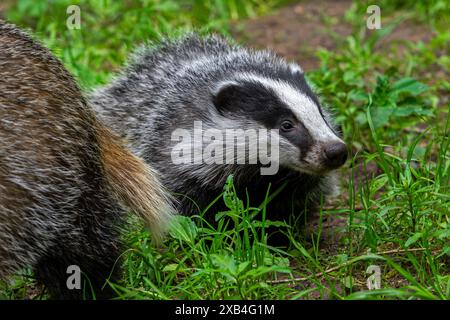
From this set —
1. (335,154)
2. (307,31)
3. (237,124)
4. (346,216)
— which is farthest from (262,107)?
(307,31)

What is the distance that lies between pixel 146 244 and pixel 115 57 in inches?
138

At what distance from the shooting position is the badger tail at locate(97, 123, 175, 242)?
4.77 m

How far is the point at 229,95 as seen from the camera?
229 inches

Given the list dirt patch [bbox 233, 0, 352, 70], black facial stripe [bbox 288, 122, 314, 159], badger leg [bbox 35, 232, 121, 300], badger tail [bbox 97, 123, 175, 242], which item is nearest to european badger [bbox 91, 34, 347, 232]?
black facial stripe [bbox 288, 122, 314, 159]

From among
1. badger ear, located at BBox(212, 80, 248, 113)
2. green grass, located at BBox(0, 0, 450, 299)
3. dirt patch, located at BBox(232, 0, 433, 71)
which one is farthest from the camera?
dirt patch, located at BBox(232, 0, 433, 71)

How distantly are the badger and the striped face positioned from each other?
106 cm

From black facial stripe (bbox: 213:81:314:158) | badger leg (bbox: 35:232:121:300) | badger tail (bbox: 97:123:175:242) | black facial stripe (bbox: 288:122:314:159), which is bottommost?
badger leg (bbox: 35:232:121:300)

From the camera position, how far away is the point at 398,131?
7.00 metres

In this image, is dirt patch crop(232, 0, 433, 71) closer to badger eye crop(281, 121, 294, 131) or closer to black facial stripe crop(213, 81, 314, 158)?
black facial stripe crop(213, 81, 314, 158)

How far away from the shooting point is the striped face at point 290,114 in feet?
17.7

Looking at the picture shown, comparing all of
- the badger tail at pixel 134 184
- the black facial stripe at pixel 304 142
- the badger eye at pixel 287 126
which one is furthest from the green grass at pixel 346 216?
the badger eye at pixel 287 126

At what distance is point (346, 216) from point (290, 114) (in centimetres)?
86

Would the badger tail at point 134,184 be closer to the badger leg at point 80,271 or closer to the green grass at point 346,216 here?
the green grass at point 346,216
